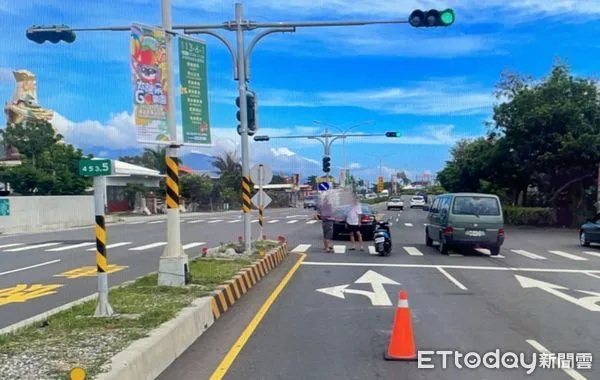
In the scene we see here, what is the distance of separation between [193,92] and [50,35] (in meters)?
4.67

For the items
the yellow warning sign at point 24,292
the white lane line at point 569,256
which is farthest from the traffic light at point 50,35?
the white lane line at point 569,256

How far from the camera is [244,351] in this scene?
718cm

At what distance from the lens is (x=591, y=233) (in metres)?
23.1

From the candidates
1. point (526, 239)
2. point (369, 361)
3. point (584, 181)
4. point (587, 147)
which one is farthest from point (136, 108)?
point (584, 181)

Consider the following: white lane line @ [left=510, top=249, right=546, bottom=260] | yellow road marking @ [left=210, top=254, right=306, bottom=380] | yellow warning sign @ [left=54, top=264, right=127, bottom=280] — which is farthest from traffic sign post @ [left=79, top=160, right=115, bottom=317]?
white lane line @ [left=510, top=249, right=546, bottom=260]

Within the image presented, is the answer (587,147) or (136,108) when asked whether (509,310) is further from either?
(587,147)

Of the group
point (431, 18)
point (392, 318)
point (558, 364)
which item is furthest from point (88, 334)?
point (431, 18)

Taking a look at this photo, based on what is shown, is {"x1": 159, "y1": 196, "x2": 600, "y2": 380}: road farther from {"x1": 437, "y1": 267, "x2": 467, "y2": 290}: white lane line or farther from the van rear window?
→ the van rear window

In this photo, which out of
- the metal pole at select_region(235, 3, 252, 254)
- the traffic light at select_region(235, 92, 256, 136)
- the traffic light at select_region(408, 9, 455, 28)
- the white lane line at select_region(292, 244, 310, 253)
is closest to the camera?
the traffic light at select_region(408, 9, 455, 28)

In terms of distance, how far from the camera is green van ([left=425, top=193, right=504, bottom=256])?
61.7 feet

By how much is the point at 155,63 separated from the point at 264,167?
10.4 meters

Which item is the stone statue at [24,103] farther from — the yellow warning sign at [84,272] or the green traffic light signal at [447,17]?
the green traffic light signal at [447,17]

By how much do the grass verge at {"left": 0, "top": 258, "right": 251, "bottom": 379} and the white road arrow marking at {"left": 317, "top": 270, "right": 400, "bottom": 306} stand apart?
7.62ft

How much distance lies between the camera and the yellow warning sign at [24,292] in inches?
442
